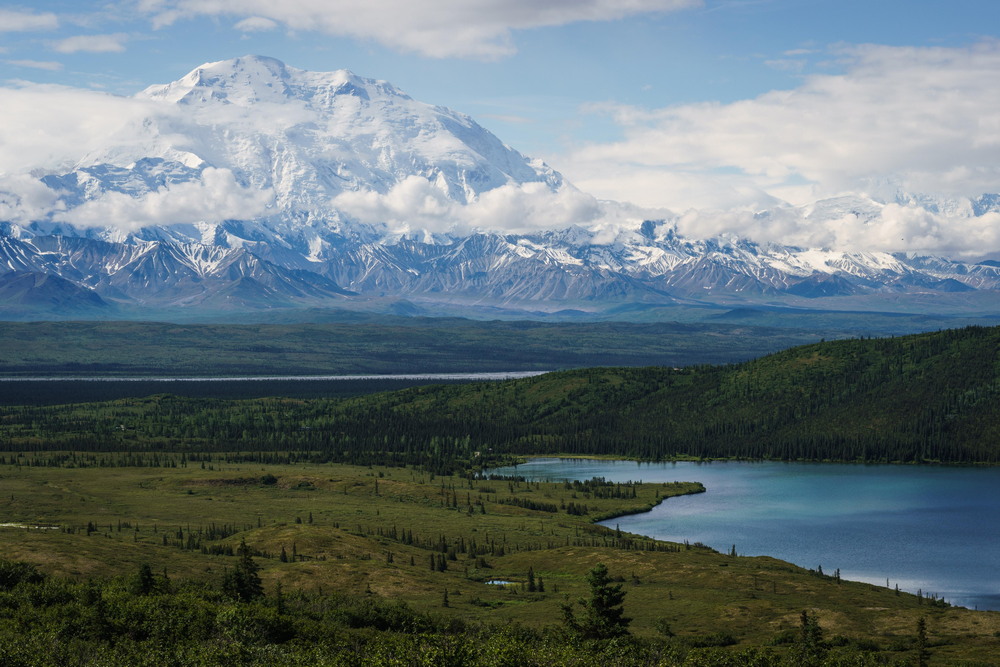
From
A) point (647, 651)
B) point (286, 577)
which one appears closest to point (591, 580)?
point (647, 651)

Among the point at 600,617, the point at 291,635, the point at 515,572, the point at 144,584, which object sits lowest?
the point at 515,572

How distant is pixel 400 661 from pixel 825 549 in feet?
365

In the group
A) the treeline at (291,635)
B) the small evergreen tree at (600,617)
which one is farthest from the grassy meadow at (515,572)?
the small evergreen tree at (600,617)

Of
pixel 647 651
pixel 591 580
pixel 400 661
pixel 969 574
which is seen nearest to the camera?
pixel 400 661

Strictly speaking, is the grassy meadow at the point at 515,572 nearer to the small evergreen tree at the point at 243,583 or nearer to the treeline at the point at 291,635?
the treeline at the point at 291,635

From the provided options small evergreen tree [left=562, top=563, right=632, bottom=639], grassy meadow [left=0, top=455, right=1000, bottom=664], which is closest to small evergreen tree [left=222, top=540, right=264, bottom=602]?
grassy meadow [left=0, top=455, right=1000, bottom=664]

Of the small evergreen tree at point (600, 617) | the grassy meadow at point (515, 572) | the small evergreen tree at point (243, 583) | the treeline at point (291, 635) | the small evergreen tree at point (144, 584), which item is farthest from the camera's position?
the small evergreen tree at point (243, 583)

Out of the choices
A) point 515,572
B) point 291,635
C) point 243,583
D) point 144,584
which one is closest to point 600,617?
point 291,635

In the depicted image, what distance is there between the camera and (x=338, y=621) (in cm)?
11562

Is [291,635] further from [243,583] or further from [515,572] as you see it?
[515,572]

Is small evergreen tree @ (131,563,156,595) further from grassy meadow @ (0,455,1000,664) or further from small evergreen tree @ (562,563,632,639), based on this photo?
small evergreen tree @ (562,563,632,639)

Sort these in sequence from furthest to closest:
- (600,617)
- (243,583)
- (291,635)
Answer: (243,583) → (600,617) → (291,635)

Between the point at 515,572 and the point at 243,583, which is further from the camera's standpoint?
the point at 515,572

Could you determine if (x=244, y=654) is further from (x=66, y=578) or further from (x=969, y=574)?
(x=969, y=574)
